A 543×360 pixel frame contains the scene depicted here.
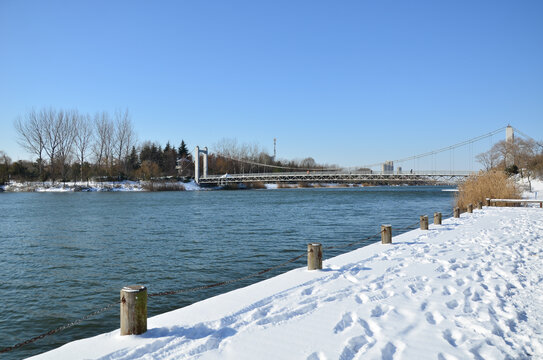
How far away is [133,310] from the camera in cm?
360

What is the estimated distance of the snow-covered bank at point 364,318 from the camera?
3.32 meters

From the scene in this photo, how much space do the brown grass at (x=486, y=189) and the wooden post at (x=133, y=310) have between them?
20.3 metres

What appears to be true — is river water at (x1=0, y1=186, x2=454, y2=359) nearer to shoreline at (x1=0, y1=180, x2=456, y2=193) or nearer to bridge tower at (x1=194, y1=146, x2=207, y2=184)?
shoreline at (x1=0, y1=180, x2=456, y2=193)

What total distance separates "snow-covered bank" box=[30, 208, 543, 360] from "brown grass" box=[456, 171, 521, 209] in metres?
15.0

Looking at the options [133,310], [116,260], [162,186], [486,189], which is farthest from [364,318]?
[162,186]

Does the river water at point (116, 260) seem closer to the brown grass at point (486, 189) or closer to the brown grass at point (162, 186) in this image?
the brown grass at point (486, 189)

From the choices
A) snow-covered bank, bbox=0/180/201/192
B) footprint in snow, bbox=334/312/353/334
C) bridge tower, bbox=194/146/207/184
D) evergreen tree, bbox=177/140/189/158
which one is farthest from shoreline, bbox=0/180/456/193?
footprint in snow, bbox=334/312/353/334

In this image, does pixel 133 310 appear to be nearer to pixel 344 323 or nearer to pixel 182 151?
pixel 344 323

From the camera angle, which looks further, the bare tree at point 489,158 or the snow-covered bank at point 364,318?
the bare tree at point 489,158

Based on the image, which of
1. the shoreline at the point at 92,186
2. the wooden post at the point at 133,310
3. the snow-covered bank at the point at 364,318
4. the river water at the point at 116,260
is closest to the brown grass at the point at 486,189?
the river water at the point at 116,260

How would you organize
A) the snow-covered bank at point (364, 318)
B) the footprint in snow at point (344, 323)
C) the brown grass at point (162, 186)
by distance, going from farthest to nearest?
the brown grass at point (162, 186) < the footprint in snow at point (344, 323) < the snow-covered bank at point (364, 318)

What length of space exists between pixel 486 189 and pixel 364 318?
19.6 meters

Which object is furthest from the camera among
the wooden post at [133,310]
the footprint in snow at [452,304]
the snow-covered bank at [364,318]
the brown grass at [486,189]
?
the brown grass at [486,189]

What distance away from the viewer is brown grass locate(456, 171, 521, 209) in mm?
20266
